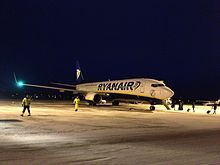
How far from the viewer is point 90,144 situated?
13.4 metres

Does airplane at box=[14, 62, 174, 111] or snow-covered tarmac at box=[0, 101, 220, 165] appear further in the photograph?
Answer: airplane at box=[14, 62, 174, 111]

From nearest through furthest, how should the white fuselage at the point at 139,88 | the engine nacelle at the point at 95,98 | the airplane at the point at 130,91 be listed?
the white fuselage at the point at 139,88, the airplane at the point at 130,91, the engine nacelle at the point at 95,98

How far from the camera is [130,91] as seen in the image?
41875 mm

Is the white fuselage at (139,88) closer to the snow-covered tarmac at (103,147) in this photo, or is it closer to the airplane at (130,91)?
the airplane at (130,91)

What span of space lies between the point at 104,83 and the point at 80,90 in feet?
17.1

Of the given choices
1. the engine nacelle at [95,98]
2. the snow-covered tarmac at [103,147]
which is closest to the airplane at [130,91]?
the engine nacelle at [95,98]

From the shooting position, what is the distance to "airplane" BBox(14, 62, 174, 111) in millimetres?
38500

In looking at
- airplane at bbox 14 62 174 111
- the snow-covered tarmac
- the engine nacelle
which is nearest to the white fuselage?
airplane at bbox 14 62 174 111

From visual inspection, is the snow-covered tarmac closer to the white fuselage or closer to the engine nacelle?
the white fuselage

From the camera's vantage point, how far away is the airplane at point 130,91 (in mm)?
38500

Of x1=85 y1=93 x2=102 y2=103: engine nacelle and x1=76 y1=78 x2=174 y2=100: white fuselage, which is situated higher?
x1=76 y1=78 x2=174 y2=100: white fuselage

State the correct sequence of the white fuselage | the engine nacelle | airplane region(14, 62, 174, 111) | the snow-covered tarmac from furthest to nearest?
the engine nacelle
airplane region(14, 62, 174, 111)
the white fuselage
the snow-covered tarmac

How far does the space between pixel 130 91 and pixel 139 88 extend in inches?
68.6

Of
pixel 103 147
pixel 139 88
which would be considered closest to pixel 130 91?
pixel 139 88
